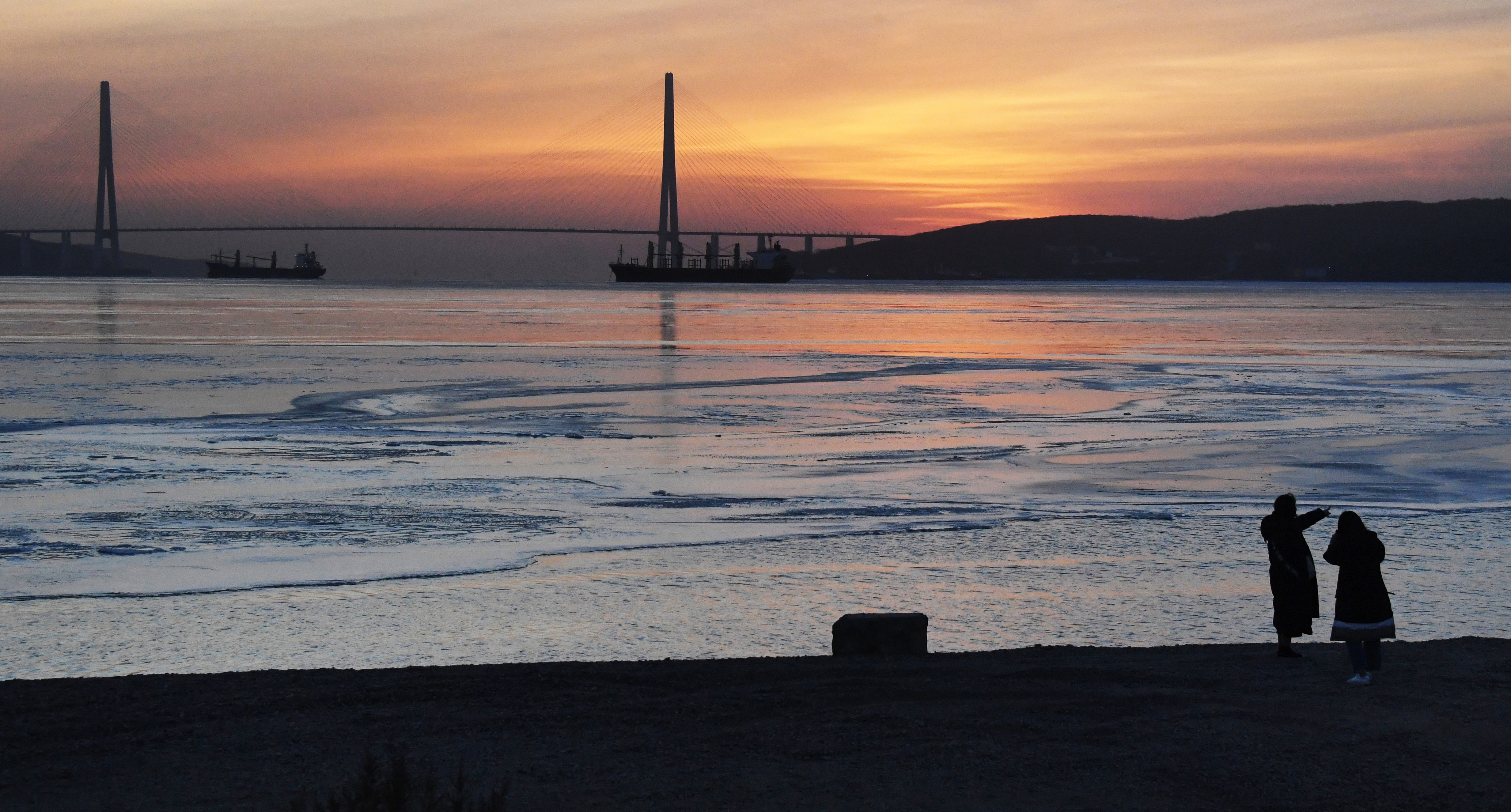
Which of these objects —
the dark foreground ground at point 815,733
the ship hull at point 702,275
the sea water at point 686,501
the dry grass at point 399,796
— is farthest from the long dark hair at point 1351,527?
the ship hull at point 702,275

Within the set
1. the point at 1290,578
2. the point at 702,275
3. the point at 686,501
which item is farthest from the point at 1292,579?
the point at 702,275

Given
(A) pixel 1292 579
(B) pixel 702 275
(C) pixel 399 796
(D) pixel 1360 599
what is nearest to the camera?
(C) pixel 399 796

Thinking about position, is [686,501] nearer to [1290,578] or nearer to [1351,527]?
[1290,578]

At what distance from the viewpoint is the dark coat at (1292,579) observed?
6.65 meters

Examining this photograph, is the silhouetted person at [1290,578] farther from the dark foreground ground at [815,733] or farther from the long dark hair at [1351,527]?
the long dark hair at [1351,527]

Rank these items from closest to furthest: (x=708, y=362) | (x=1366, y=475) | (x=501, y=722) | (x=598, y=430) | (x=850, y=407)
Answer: (x=501, y=722) → (x=1366, y=475) → (x=598, y=430) → (x=850, y=407) → (x=708, y=362)

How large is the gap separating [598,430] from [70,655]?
9.39 meters

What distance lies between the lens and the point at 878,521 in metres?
10.4

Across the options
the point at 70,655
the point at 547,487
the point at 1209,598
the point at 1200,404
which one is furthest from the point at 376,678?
the point at 1200,404

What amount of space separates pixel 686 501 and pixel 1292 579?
17.8ft

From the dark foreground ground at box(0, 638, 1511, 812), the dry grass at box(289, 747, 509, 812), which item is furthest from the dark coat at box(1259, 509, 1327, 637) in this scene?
the dry grass at box(289, 747, 509, 812)

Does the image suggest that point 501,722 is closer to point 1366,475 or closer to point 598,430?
point 1366,475

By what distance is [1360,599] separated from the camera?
6074mm

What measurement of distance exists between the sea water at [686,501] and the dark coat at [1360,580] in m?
1.17
